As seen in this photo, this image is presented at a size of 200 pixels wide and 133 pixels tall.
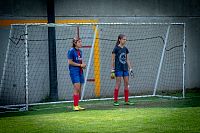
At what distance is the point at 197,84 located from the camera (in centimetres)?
1958

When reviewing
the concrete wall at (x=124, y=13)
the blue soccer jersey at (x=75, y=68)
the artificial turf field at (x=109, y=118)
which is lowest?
the artificial turf field at (x=109, y=118)

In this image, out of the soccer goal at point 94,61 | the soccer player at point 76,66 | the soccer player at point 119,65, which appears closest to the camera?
the soccer player at point 76,66

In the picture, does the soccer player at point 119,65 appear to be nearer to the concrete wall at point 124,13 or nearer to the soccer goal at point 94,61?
the soccer goal at point 94,61

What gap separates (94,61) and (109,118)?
6.20m

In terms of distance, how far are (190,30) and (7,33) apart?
7.07 metres

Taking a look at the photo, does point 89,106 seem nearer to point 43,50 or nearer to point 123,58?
point 123,58

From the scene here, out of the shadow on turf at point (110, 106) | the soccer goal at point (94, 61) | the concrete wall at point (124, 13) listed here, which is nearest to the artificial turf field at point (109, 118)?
the shadow on turf at point (110, 106)

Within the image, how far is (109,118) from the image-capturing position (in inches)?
456

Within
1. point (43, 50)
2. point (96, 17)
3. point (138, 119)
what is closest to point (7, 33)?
point (43, 50)

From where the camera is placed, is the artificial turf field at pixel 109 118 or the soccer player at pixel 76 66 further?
the soccer player at pixel 76 66

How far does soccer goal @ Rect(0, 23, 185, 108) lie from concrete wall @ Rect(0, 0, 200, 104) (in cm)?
30

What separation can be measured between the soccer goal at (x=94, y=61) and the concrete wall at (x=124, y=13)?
299mm

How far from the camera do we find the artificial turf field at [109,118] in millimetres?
10078

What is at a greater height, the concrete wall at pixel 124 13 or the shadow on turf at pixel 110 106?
the concrete wall at pixel 124 13
